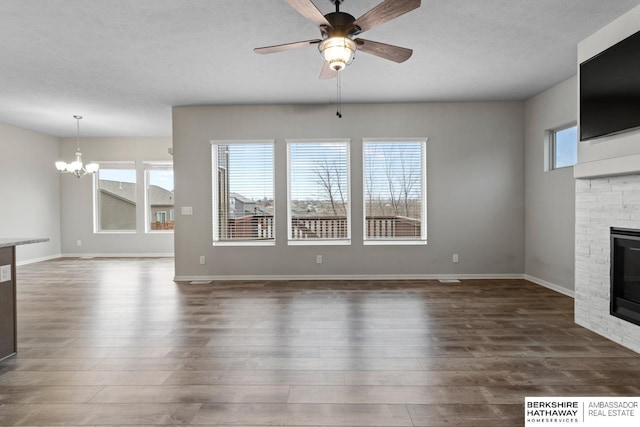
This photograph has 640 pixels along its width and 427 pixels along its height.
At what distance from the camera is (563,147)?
4.81 m

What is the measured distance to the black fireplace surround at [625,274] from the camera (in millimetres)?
2852

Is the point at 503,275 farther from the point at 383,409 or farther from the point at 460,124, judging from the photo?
the point at 383,409

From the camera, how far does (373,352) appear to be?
282 centimetres

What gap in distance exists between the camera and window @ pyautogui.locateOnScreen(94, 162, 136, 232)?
8.38 meters

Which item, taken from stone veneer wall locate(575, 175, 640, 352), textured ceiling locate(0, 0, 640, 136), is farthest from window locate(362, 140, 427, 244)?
stone veneer wall locate(575, 175, 640, 352)

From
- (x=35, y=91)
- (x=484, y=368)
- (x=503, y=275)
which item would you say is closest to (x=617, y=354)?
(x=484, y=368)

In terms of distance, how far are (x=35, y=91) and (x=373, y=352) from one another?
575cm

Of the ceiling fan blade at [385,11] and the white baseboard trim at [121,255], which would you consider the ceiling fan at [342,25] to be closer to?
the ceiling fan blade at [385,11]

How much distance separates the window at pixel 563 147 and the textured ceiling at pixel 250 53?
68 centimetres

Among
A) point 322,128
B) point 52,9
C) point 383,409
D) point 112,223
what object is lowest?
point 383,409

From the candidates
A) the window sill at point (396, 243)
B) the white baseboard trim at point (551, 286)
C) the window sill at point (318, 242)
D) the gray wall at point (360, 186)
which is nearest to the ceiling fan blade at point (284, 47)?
the gray wall at point (360, 186)

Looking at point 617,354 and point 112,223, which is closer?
point 617,354

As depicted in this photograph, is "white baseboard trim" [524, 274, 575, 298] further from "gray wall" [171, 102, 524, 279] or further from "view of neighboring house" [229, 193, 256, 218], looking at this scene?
"view of neighboring house" [229, 193, 256, 218]


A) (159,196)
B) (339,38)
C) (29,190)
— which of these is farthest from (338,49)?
(29,190)
